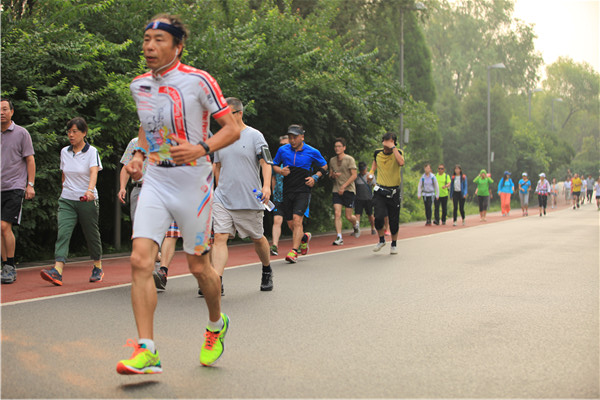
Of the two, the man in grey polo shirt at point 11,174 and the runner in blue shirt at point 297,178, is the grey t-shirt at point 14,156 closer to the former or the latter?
the man in grey polo shirt at point 11,174

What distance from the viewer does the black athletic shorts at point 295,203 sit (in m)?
10.6

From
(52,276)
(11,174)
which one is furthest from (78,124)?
(52,276)

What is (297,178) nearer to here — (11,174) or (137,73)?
(137,73)

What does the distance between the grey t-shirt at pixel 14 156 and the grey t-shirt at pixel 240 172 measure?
7.61 feet

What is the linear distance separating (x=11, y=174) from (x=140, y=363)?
Answer: 473 cm

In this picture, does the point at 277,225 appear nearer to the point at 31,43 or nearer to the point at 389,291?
the point at 389,291

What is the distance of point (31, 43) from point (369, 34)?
1756 centimetres

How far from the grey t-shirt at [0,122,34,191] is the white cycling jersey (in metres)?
4.18

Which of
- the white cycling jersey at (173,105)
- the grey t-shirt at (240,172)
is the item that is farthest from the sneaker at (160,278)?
the white cycling jersey at (173,105)

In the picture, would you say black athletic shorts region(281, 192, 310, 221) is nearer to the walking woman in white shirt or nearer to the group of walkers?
the group of walkers

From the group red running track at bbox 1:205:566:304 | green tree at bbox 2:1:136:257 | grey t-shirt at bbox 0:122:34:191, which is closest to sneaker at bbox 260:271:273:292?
red running track at bbox 1:205:566:304

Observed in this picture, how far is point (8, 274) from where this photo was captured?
8.10m

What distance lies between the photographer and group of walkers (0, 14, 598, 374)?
14.0ft

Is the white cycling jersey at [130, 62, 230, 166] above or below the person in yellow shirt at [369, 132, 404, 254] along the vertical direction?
above
